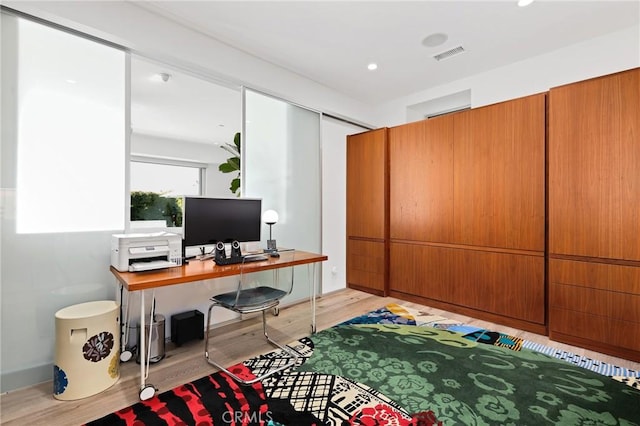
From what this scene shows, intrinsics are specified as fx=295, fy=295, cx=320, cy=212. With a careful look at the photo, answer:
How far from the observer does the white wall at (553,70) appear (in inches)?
114

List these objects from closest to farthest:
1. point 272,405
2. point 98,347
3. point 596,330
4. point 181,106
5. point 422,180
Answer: point 272,405
point 98,347
point 596,330
point 181,106
point 422,180

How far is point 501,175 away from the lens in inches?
126

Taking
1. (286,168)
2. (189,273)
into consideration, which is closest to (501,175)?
(286,168)

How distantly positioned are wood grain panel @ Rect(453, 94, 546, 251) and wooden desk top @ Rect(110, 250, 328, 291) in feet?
6.50

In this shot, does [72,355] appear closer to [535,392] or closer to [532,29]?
[535,392]

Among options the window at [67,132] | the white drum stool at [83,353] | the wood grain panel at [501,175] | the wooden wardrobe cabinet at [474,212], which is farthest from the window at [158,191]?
the wood grain panel at [501,175]

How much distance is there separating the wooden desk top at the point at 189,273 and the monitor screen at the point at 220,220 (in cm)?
23

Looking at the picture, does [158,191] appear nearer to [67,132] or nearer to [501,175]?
[67,132]

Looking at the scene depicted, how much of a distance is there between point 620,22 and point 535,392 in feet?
11.1

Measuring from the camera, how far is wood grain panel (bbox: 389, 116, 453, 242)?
3619 millimetres

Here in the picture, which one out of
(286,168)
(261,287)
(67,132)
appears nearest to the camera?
(67,132)

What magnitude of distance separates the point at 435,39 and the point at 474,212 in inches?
75.3

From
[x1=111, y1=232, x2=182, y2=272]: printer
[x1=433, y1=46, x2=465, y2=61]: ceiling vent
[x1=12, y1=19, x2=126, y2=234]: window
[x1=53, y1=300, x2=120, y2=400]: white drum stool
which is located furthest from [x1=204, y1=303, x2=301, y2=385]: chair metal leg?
[x1=433, y1=46, x2=465, y2=61]: ceiling vent

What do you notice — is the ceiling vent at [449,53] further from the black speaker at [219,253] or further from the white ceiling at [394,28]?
the black speaker at [219,253]
